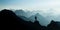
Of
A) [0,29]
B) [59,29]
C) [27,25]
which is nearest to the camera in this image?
[0,29]

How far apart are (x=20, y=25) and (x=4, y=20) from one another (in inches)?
174

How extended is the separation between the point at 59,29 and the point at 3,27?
18.0 m

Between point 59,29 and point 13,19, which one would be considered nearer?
point 13,19

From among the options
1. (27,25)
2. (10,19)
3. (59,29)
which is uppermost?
(10,19)

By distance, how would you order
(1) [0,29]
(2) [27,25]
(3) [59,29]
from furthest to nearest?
(3) [59,29] < (2) [27,25] < (1) [0,29]

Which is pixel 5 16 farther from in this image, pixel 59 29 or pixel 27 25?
pixel 59 29

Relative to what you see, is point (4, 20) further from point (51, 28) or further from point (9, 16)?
point (51, 28)

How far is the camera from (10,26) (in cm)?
3534

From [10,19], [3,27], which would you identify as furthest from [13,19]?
[3,27]

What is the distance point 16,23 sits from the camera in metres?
35.8

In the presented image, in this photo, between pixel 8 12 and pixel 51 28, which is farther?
pixel 51 28

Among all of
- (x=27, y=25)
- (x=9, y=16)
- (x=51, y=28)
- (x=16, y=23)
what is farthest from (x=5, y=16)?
(x=51, y=28)

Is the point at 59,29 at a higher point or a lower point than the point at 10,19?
lower

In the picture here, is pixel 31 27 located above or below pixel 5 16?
below
